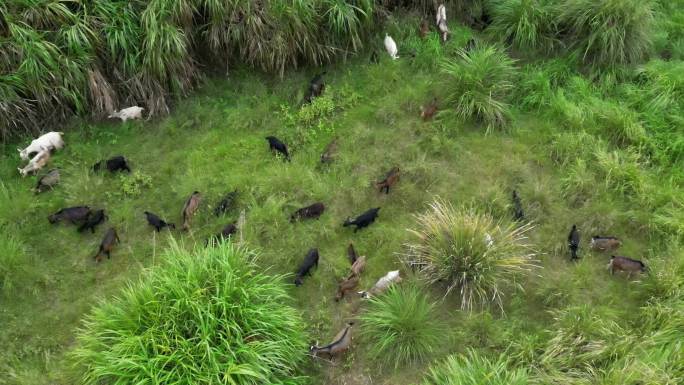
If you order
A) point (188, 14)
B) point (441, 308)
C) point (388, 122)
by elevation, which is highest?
point (188, 14)

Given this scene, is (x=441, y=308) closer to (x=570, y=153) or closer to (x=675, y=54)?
(x=570, y=153)

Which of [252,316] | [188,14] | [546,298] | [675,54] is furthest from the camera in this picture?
[675,54]

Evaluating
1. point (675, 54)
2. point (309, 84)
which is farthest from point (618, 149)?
point (309, 84)

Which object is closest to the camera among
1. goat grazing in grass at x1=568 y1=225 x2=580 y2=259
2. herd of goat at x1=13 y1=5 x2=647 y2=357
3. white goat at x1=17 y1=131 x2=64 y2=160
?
herd of goat at x1=13 y1=5 x2=647 y2=357

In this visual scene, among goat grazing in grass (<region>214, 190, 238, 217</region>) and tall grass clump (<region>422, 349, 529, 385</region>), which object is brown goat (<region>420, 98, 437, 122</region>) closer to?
goat grazing in grass (<region>214, 190, 238, 217</region>)

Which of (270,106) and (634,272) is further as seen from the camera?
(270,106)

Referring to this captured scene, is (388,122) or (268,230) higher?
(388,122)

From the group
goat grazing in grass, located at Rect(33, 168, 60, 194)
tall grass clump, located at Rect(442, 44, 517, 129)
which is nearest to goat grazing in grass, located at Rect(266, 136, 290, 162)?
tall grass clump, located at Rect(442, 44, 517, 129)
